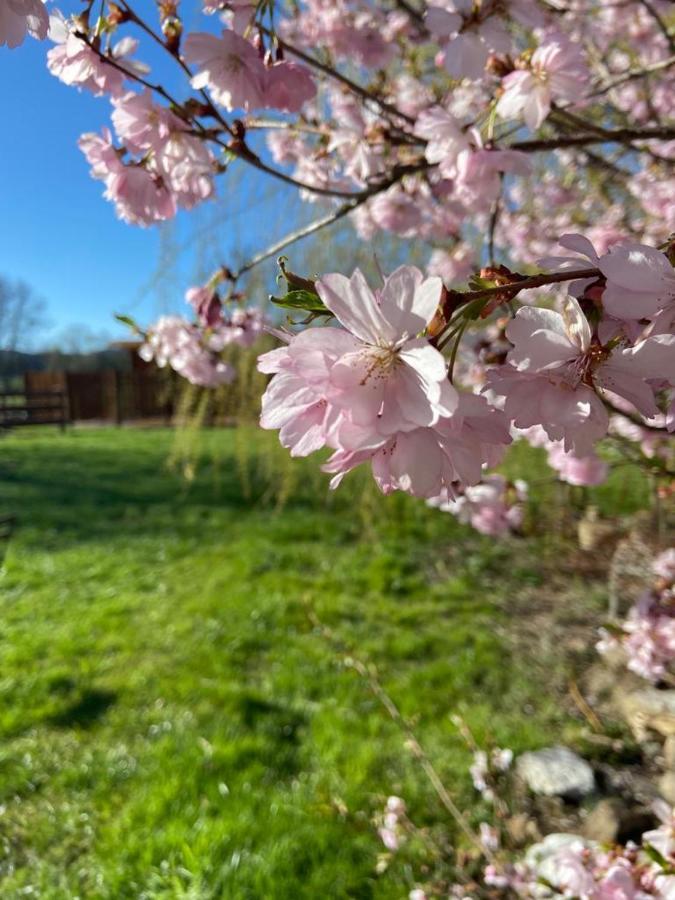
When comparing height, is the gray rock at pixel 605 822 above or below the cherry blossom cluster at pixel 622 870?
below

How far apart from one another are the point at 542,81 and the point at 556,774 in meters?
1.98

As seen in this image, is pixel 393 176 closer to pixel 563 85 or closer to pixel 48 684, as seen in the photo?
pixel 563 85

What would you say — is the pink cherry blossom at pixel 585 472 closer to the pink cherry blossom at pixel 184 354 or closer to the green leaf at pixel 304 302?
the pink cherry blossom at pixel 184 354

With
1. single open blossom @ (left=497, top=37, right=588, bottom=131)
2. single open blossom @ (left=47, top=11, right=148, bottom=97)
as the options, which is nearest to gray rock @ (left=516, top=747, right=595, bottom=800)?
single open blossom @ (left=497, top=37, right=588, bottom=131)

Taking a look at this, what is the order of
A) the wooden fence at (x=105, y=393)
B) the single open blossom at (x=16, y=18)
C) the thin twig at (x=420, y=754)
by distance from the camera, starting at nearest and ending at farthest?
the single open blossom at (x=16, y=18)
the thin twig at (x=420, y=754)
the wooden fence at (x=105, y=393)

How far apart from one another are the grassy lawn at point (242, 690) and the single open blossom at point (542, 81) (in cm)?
174

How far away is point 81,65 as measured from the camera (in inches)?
40.7

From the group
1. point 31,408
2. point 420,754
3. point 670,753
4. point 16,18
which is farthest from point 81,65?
point 31,408

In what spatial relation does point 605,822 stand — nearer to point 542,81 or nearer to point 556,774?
point 556,774

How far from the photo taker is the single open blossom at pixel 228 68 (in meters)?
1.01

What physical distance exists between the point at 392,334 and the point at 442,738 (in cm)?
219

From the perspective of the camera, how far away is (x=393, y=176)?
1.21m

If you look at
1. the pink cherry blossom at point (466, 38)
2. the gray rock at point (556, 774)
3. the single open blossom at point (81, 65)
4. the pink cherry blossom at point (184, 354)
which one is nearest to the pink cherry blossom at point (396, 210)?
the pink cherry blossom at point (184, 354)

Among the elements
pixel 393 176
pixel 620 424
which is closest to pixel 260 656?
pixel 620 424
